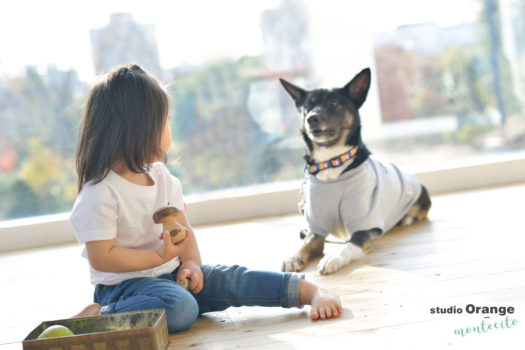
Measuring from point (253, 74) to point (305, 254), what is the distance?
1852mm

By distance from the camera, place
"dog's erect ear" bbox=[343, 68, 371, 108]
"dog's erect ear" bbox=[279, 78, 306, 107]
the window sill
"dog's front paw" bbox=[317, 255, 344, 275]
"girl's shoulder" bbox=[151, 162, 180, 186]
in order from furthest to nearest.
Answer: the window sill < "dog's erect ear" bbox=[279, 78, 306, 107] < "dog's erect ear" bbox=[343, 68, 371, 108] < "dog's front paw" bbox=[317, 255, 344, 275] < "girl's shoulder" bbox=[151, 162, 180, 186]

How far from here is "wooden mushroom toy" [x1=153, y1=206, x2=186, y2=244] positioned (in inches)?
61.1

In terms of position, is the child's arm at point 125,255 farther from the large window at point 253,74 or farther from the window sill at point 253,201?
the large window at point 253,74

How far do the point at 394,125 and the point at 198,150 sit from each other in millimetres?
1317

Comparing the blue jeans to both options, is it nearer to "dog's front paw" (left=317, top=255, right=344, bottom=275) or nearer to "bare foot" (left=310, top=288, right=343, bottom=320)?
"bare foot" (left=310, top=288, right=343, bottom=320)

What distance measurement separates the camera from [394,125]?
398 cm

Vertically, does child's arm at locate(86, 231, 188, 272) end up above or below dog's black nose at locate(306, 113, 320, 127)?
below

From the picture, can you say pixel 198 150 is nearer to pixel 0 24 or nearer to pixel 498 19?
pixel 0 24

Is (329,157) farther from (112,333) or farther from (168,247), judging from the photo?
(112,333)

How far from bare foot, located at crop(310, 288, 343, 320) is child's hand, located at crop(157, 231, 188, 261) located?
1.29ft

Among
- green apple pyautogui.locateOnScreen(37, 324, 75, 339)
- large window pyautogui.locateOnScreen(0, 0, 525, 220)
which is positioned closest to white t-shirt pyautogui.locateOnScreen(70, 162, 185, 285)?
green apple pyautogui.locateOnScreen(37, 324, 75, 339)

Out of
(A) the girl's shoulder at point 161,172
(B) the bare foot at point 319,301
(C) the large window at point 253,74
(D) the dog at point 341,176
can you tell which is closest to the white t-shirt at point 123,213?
(A) the girl's shoulder at point 161,172

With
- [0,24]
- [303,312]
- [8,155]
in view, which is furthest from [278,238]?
[0,24]

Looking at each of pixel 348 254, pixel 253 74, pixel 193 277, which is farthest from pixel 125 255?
pixel 253 74
